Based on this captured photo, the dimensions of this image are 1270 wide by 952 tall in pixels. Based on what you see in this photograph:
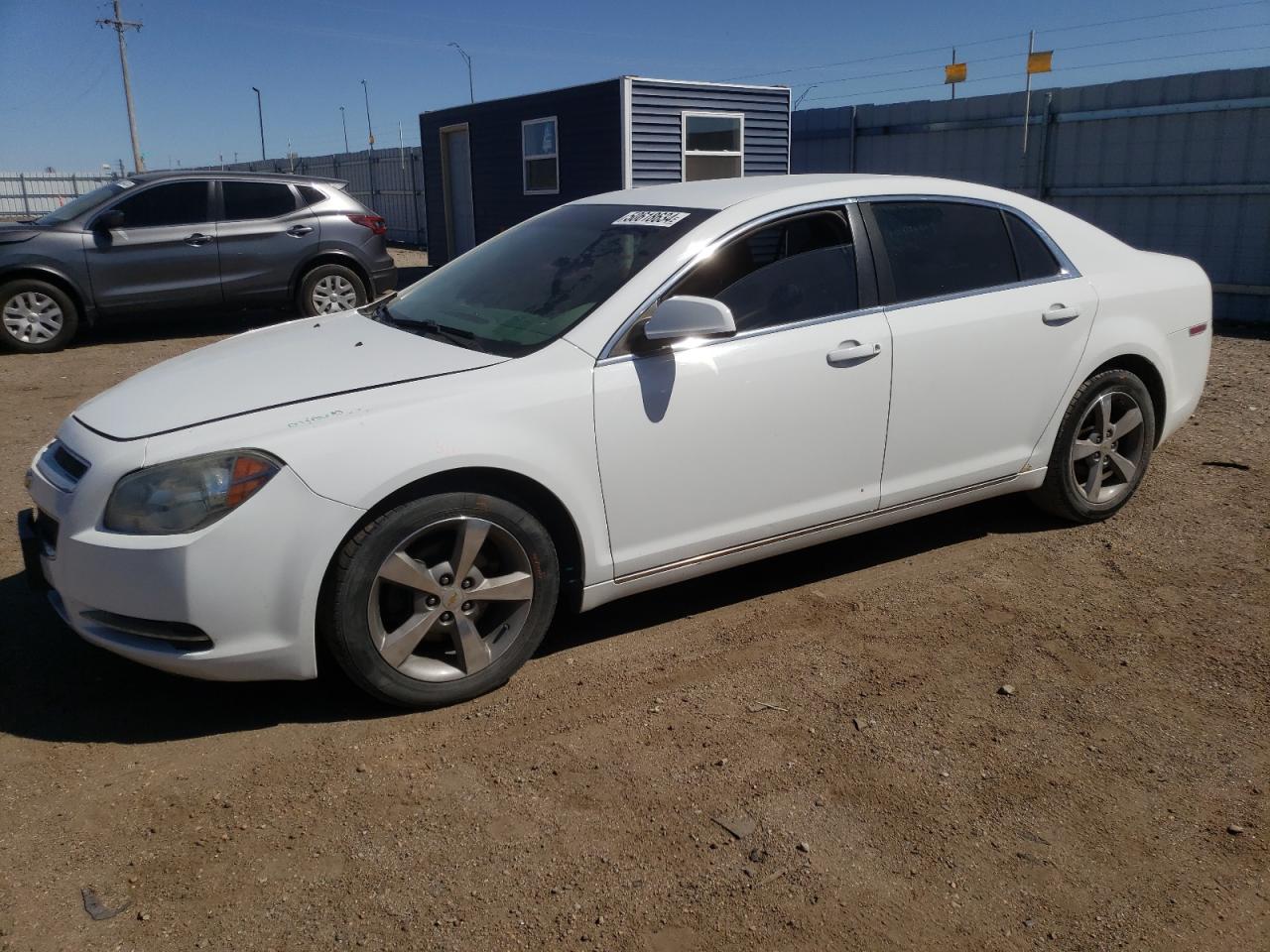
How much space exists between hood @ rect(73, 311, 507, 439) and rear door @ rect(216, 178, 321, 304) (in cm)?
771

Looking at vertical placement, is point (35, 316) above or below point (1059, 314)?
below

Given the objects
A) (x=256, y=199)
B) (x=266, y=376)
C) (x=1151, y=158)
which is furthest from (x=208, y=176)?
(x=1151, y=158)

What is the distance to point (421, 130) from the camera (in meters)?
20.5

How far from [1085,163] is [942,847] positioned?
12.8 metres

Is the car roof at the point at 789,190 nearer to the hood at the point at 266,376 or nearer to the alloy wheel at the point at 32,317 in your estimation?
the hood at the point at 266,376

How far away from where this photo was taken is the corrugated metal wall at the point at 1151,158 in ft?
39.2

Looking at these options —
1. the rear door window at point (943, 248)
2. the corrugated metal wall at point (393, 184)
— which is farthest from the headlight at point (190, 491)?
the corrugated metal wall at point (393, 184)

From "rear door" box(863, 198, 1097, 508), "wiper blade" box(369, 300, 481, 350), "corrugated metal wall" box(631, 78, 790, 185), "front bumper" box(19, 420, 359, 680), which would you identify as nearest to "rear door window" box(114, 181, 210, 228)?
"corrugated metal wall" box(631, 78, 790, 185)

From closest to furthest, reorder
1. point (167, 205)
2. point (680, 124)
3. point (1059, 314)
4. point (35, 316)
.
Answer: point (1059, 314) < point (35, 316) < point (167, 205) < point (680, 124)

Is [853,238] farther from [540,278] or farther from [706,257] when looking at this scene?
[540,278]

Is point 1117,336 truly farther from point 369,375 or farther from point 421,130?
point 421,130

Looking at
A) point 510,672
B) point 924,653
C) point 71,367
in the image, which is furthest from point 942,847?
point 71,367

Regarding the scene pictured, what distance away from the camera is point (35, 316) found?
34.5ft

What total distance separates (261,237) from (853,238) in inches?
346
